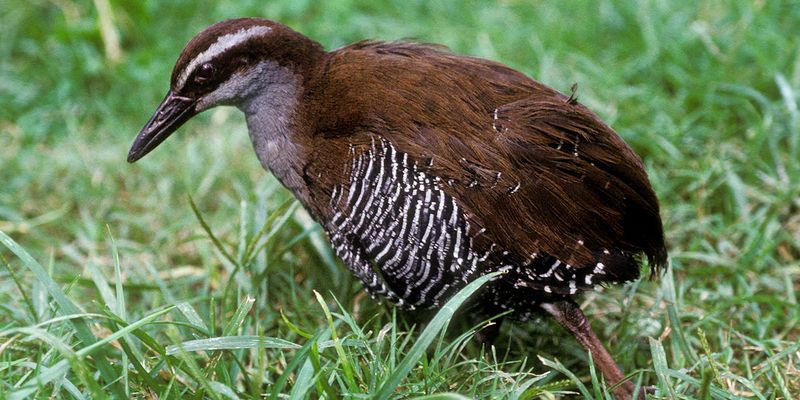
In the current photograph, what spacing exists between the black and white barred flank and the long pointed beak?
2.10ft

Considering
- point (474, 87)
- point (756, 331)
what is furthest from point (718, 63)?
point (474, 87)

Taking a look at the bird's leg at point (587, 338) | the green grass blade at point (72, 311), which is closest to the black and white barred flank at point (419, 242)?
the bird's leg at point (587, 338)

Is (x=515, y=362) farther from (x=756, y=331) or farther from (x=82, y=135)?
(x=82, y=135)

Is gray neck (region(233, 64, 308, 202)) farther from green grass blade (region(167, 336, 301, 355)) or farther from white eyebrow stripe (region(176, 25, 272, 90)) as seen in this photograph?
green grass blade (region(167, 336, 301, 355))

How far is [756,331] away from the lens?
3.18 meters

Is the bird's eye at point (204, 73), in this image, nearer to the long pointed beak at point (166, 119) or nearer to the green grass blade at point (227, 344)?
the long pointed beak at point (166, 119)

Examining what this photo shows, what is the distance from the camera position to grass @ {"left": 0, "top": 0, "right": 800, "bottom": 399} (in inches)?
103

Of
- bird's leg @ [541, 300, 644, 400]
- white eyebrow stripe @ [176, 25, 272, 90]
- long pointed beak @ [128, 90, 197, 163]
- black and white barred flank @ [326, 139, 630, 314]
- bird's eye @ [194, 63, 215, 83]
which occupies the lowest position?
bird's leg @ [541, 300, 644, 400]

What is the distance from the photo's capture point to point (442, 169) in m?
2.64

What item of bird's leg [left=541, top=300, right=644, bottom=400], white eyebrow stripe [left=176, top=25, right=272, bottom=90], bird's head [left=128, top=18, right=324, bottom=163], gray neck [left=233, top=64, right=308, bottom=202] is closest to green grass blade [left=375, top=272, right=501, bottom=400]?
bird's leg [left=541, top=300, right=644, bottom=400]

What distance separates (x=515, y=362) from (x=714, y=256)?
113cm

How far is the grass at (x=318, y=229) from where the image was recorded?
8.57 feet

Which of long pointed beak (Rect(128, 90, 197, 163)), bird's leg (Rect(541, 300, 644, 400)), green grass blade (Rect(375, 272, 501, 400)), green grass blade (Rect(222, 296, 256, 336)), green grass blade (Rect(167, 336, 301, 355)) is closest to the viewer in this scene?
green grass blade (Rect(375, 272, 501, 400))

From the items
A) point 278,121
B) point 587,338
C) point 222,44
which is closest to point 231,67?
point 222,44
